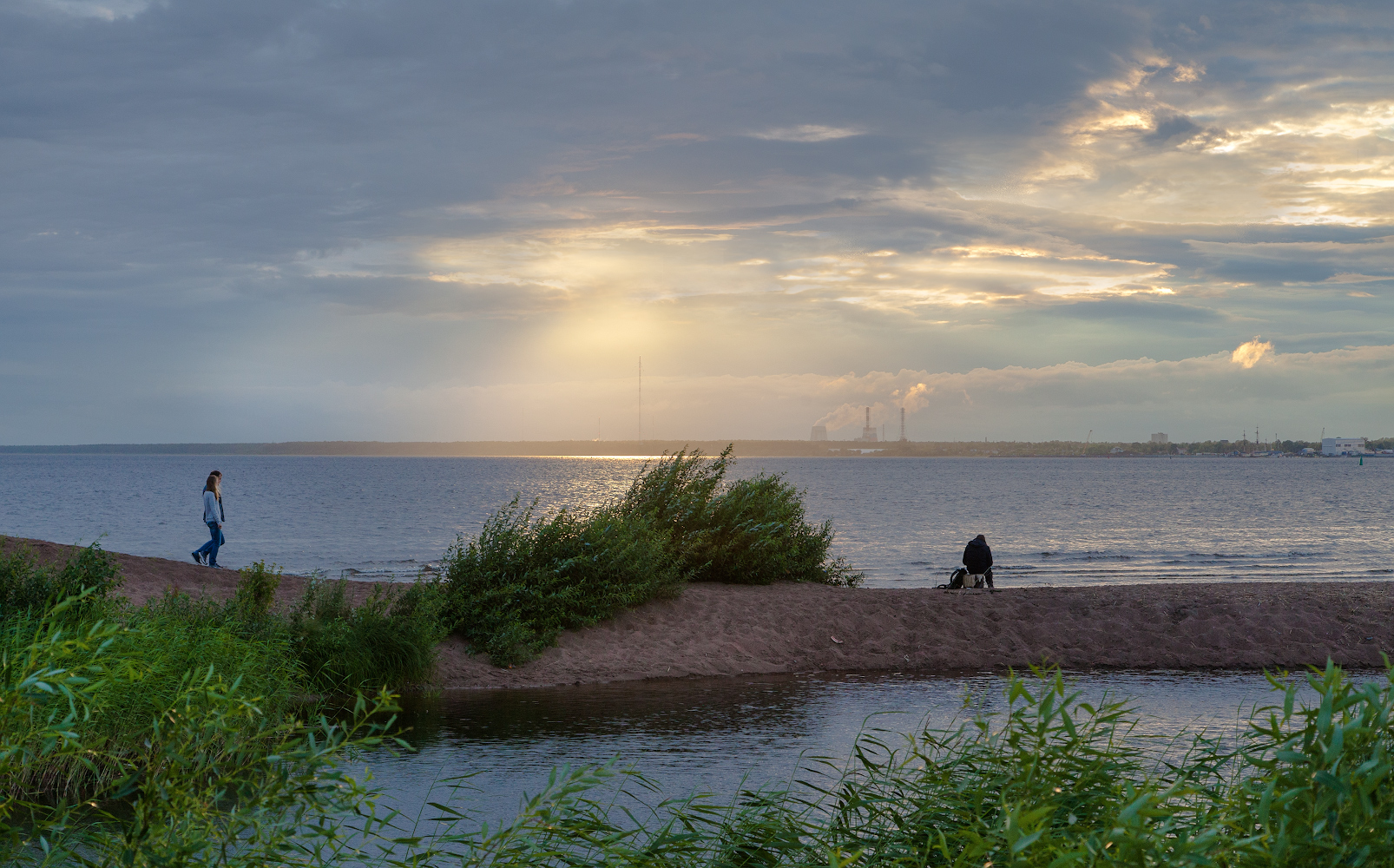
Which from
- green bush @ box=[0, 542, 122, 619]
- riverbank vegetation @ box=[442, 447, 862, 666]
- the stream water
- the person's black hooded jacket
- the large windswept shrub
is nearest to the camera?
the stream water

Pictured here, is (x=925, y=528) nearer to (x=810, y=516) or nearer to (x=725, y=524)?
(x=810, y=516)

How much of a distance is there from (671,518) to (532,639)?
15.9 ft

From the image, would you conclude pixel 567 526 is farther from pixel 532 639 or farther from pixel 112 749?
pixel 112 749

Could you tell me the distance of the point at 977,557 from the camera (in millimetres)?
21438

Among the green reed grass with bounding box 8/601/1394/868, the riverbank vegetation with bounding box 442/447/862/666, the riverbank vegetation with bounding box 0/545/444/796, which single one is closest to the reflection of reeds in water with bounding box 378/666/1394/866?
the green reed grass with bounding box 8/601/1394/868

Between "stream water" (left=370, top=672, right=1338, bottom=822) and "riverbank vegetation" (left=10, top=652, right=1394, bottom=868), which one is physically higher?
"riverbank vegetation" (left=10, top=652, right=1394, bottom=868)

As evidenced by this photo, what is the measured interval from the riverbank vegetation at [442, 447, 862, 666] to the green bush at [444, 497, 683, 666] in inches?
0.8

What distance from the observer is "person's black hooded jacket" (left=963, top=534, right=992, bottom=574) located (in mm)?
21312

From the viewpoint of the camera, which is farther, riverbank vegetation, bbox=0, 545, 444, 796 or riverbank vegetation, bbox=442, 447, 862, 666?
riverbank vegetation, bbox=442, 447, 862, 666

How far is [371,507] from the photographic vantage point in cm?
7838

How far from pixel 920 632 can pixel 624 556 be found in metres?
5.25

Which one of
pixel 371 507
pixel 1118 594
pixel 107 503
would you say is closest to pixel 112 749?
pixel 1118 594

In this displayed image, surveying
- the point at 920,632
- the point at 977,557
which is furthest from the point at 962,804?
the point at 977,557

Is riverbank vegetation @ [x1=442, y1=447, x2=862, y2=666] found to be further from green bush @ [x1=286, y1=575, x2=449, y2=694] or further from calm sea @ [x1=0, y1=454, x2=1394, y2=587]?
calm sea @ [x1=0, y1=454, x2=1394, y2=587]
